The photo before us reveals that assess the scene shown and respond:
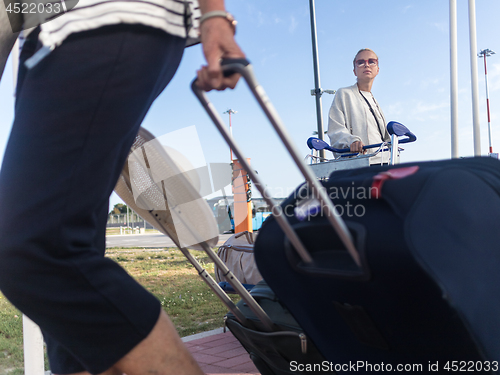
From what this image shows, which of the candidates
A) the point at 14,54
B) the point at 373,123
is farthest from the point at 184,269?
the point at 14,54

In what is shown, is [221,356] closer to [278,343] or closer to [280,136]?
[278,343]

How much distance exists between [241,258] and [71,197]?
1.95 metres

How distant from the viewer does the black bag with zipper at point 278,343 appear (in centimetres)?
115

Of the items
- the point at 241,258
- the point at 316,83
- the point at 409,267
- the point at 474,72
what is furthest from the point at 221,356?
the point at 316,83

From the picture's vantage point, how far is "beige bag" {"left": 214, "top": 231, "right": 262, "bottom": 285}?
2.45 meters

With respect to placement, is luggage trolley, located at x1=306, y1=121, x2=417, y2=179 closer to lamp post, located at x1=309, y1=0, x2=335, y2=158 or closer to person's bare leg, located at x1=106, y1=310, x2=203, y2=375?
person's bare leg, located at x1=106, y1=310, x2=203, y2=375

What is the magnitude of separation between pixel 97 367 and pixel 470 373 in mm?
710

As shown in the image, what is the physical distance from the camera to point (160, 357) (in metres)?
Answer: 0.70

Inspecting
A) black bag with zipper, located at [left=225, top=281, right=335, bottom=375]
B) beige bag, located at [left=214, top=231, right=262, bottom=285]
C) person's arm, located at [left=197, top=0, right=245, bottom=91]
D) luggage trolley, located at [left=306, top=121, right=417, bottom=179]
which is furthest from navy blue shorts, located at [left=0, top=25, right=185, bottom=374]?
luggage trolley, located at [left=306, top=121, right=417, bottom=179]

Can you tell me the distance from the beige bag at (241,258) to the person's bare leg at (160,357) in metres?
1.62

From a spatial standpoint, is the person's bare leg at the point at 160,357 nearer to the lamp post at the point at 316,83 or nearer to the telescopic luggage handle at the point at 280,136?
the telescopic luggage handle at the point at 280,136

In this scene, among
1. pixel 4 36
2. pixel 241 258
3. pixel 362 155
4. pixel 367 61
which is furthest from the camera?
pixel 367 61

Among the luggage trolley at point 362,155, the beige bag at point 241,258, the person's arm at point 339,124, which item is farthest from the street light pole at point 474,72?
the beige bag at point 241,258

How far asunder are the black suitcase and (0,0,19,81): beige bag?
2.48 ft
